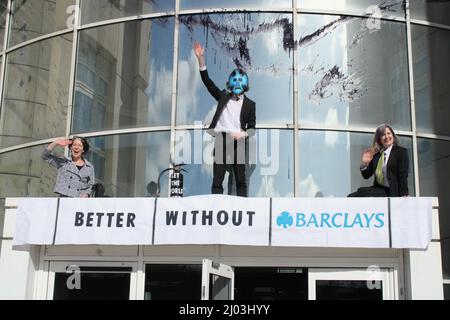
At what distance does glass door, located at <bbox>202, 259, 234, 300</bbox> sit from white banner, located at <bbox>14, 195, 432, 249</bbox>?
346mm

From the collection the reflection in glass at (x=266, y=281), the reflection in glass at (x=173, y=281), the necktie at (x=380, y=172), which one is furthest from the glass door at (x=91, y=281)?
the necktie at (x=380, y=172)

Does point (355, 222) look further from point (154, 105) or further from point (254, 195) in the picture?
point (154, 105)

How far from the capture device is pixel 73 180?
27.7ft

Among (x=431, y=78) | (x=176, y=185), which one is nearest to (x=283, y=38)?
(x=431, y=78)

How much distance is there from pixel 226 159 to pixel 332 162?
5.03 feet

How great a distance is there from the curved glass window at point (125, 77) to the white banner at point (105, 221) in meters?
2.33

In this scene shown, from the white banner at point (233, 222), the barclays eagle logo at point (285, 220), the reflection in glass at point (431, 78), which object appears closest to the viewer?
the white banner at point (233, 222)

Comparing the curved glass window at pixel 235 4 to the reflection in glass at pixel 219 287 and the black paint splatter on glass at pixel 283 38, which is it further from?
the reflection in glass at pixel 219 287

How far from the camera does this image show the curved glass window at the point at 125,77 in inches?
395

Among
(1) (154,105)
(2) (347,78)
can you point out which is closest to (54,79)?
(1) (154,105)

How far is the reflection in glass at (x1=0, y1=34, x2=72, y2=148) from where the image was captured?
10531 millimetres

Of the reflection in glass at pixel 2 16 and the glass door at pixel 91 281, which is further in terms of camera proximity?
the reflection in glass at pixel 2 16

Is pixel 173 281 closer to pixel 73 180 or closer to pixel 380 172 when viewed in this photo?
pixel 73 180
